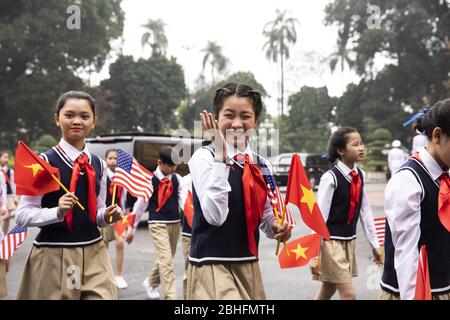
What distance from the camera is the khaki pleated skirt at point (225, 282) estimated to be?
2.54 m

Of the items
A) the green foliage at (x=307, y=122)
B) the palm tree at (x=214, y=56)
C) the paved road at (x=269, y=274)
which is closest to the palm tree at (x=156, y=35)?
the palm tree at (x=214, y=56)

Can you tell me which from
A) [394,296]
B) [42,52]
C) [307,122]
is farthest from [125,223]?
[307,122]

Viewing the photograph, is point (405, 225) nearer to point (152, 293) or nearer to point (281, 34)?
point (152, 293)

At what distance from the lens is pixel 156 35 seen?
50281 millimetres

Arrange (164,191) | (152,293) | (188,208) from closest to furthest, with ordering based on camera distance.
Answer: (188,208)
(152,293)
(164,191)

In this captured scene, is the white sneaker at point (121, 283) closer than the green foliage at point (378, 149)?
Yes

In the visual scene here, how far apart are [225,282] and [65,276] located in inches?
40.5

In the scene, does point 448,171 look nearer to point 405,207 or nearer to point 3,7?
point 405,207

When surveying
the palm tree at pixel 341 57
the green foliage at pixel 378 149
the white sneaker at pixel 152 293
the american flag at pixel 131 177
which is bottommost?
the white sneaker at pixel 152 293

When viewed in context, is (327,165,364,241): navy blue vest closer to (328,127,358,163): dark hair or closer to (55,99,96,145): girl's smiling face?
(328,127,358,163): dark hair

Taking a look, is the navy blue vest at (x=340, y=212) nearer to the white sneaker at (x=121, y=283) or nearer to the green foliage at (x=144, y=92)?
the white sneaker at (x=121, y=283)

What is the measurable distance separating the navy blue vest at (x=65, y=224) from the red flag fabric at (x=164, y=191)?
262 cm
